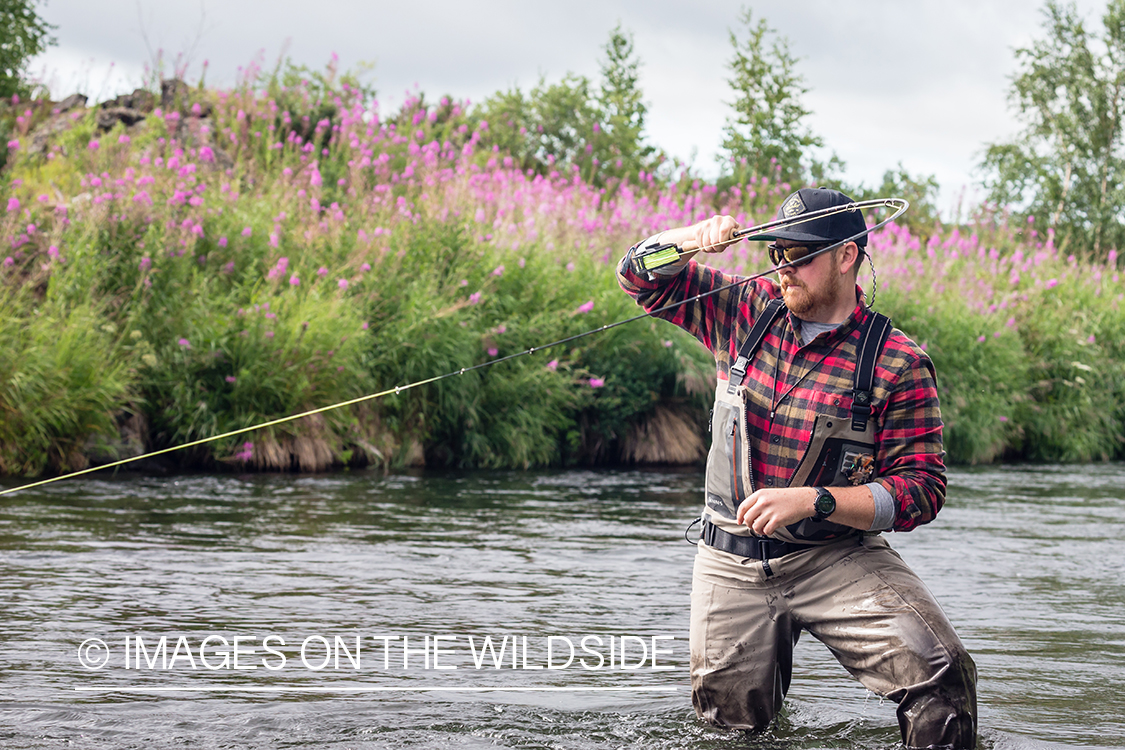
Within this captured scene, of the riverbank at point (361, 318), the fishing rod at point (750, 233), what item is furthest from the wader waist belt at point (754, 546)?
the riverbank at point (361, 318)

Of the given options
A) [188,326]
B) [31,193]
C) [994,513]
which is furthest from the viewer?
[31,193]

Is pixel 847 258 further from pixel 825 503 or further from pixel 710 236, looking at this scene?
pixel 825 503

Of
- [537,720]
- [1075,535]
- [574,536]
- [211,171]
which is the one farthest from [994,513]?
[211,171]

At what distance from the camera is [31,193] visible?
39.7ft

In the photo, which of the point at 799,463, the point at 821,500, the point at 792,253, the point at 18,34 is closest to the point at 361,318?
the point at 792,253

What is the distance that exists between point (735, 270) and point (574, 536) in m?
6.47

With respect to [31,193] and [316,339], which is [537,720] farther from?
[31,193]

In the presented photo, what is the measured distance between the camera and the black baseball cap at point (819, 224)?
364 cm

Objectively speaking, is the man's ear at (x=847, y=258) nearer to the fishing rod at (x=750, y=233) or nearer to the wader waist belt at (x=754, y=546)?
the fishing rod at (x=750, y=233)

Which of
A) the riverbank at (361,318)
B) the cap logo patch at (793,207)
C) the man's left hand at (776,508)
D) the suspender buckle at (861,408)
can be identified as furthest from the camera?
the riverbank at (361,318)

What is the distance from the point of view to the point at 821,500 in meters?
3.41

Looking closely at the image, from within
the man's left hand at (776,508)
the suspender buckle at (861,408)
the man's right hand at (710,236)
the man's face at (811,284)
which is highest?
the man's right hand at (710,236)

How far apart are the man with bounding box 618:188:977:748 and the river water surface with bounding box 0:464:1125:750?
1.34ft

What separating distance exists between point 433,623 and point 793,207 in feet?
8.56
